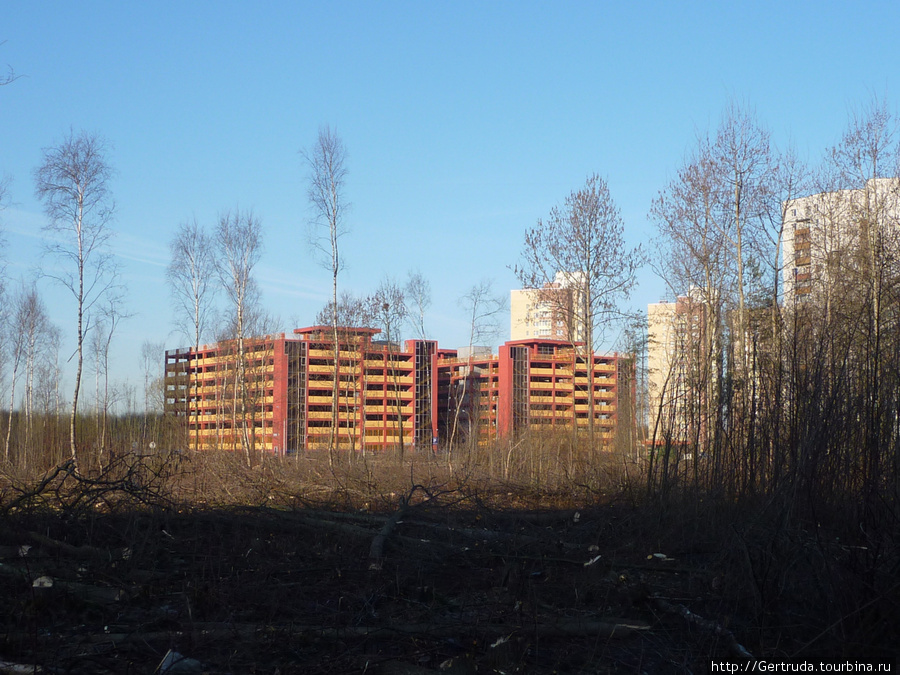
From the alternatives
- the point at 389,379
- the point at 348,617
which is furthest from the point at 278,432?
the point at 348,617

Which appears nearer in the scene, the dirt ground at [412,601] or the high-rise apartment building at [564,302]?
the dirt ground at [412,601]

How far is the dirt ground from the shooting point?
3.78 m

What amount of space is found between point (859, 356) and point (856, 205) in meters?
16.4

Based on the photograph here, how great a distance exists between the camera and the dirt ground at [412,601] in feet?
12.4

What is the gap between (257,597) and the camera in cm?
496

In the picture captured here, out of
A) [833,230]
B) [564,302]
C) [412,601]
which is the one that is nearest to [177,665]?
[412,601]

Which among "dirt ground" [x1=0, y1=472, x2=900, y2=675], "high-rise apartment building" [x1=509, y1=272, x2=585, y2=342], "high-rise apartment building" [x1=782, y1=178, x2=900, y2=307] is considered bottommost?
"dirt ground" [x1=0, y1=472, x2=900, y2=675]

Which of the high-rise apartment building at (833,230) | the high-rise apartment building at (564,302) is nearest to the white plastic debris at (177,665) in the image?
the high-rise apartment building at (833,230)

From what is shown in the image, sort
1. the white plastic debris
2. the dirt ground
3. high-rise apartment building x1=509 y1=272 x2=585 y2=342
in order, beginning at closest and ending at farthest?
the white plastic debris < the dirt ground < high-rise apartment building x1=509 y1=272 x2=585 y2=342

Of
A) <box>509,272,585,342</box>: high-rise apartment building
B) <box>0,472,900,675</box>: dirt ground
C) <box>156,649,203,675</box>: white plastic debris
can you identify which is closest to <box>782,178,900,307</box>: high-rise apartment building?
<box>509,272,585,342</box>: high-rise apartment building

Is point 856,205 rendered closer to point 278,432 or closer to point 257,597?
point 257,597

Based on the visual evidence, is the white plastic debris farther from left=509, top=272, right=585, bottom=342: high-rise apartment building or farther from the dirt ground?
left=509, top=272, right=585, bottom=342: high-rise apartment building

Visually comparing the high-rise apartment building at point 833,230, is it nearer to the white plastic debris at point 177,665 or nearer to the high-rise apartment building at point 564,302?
the high-rise apartment building at point 564,302

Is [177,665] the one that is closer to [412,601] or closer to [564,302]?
[412,601]
